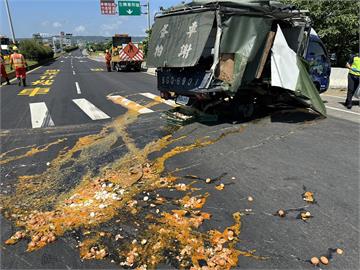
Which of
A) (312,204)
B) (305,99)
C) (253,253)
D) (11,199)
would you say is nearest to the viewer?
(253,253)

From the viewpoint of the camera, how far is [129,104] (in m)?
11.2

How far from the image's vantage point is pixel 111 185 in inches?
186

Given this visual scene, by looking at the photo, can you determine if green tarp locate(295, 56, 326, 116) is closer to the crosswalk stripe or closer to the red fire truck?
the crosswalk stripe

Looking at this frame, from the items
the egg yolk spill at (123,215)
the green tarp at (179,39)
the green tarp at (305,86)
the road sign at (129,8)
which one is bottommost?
the egg yolk spill at (123,215)

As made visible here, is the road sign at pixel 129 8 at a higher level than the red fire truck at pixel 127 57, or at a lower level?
higher

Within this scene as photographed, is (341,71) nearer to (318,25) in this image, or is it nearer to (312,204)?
(318,25)

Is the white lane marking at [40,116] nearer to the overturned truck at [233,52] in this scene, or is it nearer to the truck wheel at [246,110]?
the overturned truck at [233,52]

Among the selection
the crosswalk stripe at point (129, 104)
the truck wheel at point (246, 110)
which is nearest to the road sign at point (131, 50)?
the crosswalk stripe at point (129, 104)

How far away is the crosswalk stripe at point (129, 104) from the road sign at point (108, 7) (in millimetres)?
20524

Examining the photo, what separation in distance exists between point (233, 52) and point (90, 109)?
5497 mm

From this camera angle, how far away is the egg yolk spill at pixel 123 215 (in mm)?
3197

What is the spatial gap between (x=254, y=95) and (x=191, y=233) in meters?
5.80

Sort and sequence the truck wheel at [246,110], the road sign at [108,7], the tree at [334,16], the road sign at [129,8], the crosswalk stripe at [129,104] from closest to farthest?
the truck wheel at [246,110] → the crosswalk stripe at [129,104] → the tree at [334,16] → the road sign at [129,8] → the road sign at [108,7]

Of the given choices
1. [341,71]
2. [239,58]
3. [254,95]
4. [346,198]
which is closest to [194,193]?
[346,198]
